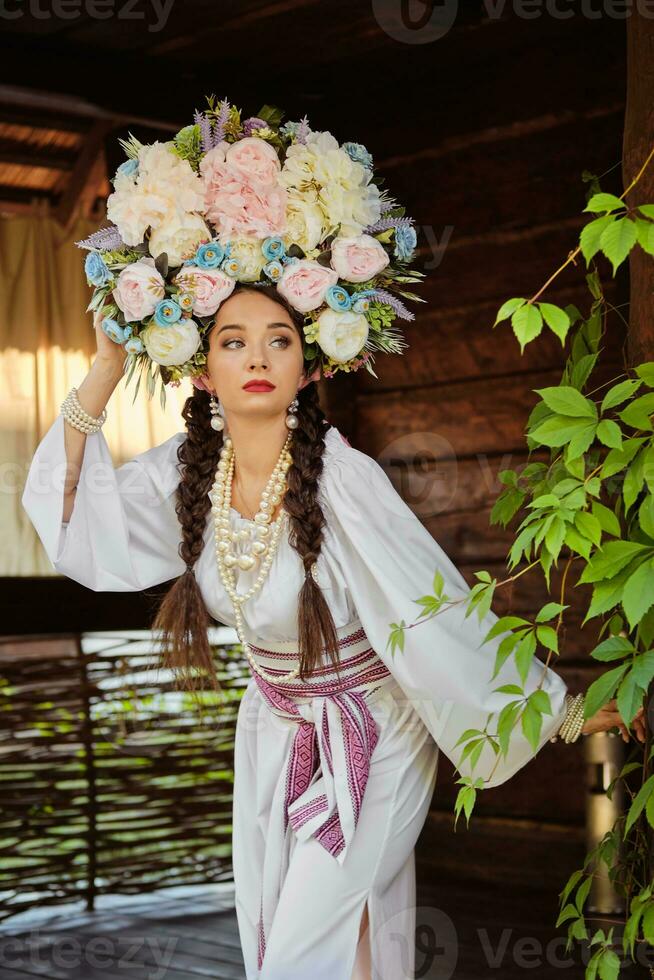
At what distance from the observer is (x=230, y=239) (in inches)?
90.4

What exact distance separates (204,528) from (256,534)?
0.46 feet

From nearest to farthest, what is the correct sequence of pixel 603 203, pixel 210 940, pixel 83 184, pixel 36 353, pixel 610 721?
1. pixel 603 203
2. pixel 610 721
3. pixel 210 940
4. pixel 36 353
5. pixel 83 184

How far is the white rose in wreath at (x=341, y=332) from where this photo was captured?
2.31m

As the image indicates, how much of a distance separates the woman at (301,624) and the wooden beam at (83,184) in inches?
111

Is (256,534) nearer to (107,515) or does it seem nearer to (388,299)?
(107,515)

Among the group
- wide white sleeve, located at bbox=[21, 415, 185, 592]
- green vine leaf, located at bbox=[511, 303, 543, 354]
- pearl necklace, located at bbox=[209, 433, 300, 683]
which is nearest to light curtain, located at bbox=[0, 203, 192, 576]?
wide white sleeve, located at bbox=[21, 415, 185, 592]

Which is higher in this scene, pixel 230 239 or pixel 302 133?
pixel 302 133

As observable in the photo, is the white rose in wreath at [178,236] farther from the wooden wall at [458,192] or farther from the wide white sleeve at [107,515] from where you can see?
the wooden wall at [458,192]

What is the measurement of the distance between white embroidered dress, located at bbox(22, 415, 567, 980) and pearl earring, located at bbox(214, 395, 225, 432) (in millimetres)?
132

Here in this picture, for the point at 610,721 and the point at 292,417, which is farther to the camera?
the point at 292,417

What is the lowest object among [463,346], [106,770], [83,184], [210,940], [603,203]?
[210,940]

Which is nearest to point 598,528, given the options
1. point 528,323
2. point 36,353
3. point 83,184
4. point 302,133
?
point 528,323

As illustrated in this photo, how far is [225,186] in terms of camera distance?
2.28 metres

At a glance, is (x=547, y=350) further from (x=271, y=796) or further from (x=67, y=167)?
(x=271, y=796)
